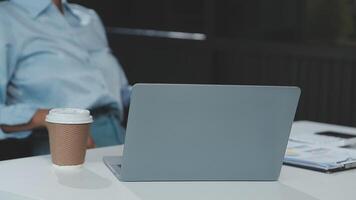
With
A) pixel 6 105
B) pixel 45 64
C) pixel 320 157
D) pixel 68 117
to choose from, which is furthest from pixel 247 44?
pixel 68 117

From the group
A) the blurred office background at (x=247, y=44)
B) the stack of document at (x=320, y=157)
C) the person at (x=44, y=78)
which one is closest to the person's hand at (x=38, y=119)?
the person at (x=44, y=78)

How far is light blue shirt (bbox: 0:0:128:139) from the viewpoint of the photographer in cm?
196

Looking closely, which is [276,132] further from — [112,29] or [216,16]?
[112,29]

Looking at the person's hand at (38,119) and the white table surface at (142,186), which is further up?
the white table surface at (142,186)

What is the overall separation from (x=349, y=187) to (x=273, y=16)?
9.26ft

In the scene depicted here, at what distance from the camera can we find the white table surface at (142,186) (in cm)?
115

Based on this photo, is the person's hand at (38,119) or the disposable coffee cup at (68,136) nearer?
the disposable coffee cup at (68,136)

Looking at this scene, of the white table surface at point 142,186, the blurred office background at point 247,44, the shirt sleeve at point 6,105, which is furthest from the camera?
the blurred office background at point 247,44

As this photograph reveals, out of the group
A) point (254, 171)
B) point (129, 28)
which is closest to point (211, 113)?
point (254, 171)

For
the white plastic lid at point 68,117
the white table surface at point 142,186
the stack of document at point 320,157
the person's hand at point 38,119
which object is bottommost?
the person's hand at point 38,119

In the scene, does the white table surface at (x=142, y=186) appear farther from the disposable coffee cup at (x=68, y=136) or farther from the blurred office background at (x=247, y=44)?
the blurred office background at (x=247, y=44)

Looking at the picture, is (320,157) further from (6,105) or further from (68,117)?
(6,105)

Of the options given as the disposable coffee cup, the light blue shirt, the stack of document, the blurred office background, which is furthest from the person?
the blurred office background

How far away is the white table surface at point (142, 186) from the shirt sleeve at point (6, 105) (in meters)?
0.45
